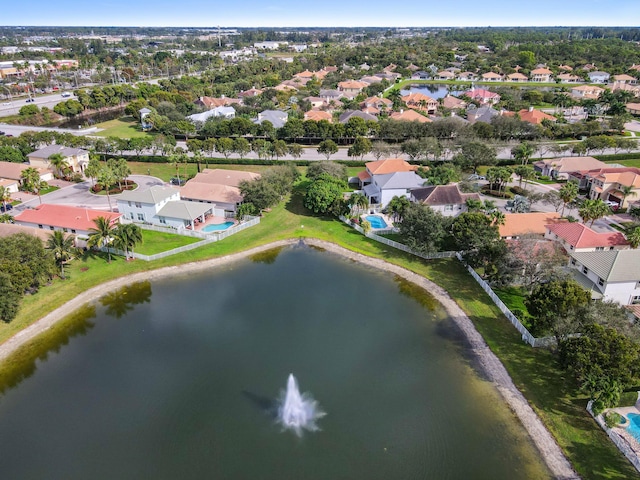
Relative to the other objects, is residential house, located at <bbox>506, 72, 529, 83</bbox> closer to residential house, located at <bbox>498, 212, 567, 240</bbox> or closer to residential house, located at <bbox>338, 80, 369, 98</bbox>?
residential house, located at <bbox>338, 80, 369, 98</bbox>

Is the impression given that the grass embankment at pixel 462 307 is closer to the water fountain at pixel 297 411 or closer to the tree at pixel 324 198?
the tree at pixel 324 198

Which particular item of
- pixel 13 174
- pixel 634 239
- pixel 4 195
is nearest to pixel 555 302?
pixel 634 239

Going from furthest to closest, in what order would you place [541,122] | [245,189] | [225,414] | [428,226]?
[541,122] < [245,189] < [428,226] < [225,414]

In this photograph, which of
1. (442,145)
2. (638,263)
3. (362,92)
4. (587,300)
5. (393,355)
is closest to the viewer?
(587,300)

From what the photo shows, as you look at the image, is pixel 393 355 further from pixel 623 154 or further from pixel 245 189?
pixel 623 154

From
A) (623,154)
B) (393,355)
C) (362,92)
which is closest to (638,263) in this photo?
(393,355)

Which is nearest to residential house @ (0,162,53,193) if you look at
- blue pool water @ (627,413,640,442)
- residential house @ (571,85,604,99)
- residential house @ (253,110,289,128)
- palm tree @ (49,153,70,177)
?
palm tree @ (49,153,70,177)

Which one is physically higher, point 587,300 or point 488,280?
point 587,300

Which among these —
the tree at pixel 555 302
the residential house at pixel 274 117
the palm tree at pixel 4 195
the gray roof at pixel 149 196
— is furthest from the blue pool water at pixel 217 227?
the residential house at pixel 274 117
